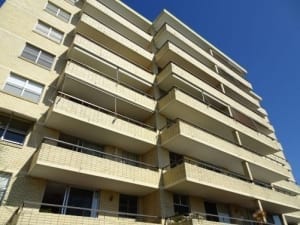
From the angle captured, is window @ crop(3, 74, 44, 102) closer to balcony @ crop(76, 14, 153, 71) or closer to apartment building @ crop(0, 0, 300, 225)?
apartment building @ crop(0, 0, 300, 225)

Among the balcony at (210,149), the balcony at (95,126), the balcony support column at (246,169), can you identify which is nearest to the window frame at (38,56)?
the balcony at (95,126)

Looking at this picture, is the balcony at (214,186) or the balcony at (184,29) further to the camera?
the balcony at (184,29)

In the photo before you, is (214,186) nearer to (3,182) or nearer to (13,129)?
(3,182)

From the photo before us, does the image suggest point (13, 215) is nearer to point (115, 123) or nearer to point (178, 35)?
point (115, 123)

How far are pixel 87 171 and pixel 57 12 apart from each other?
43.3 ft

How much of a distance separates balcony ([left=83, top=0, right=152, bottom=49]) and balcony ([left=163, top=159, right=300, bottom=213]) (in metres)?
12.2

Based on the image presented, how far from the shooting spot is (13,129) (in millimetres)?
11539

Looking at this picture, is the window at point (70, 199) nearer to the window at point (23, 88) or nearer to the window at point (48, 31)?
the window at point (23, 88)

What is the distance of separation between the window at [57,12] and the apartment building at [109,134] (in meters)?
0.09

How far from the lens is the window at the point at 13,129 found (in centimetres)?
1123

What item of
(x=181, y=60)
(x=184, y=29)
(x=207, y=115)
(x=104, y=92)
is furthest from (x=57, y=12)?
(x=207, y=115)

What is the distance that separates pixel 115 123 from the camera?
13648mm

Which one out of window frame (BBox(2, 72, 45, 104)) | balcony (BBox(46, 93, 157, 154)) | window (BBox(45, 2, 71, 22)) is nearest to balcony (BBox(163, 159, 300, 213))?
balcony (BBox(46, 93, 157, 154))

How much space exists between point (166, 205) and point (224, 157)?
6567mm
